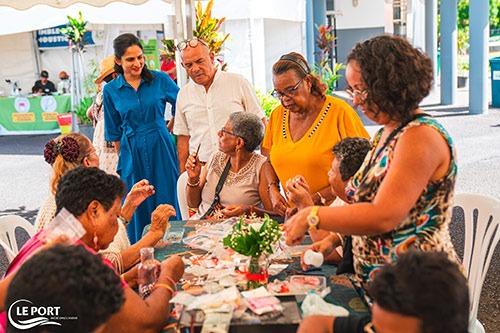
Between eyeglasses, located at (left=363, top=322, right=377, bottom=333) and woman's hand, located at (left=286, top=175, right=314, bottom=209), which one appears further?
woman's hand, located at (left=286, top=175, right=314, bottom=209)

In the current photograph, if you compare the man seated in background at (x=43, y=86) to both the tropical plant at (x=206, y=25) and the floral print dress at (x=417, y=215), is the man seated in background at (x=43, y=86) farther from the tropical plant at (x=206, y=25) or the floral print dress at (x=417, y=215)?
the floral print dress at (x=417, y=215)

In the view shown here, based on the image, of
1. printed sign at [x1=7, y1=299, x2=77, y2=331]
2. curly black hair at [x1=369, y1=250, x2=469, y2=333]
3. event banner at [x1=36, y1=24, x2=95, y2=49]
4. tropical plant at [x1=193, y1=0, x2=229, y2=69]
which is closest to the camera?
curly black hair at [x1=369, y1=250, x2=469, y2=333]

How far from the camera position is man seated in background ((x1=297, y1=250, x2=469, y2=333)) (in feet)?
4.65

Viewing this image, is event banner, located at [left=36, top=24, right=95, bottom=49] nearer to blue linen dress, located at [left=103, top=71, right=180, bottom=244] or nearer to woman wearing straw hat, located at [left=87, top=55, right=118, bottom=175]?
woman wearing straw hat, located at [left=87, top=55, right=118, bottom=175]

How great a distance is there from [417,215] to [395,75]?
0.46 meters

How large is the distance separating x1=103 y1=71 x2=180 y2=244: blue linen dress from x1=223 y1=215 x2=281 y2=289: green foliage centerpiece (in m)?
2.42

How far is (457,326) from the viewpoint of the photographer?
56.1 inches

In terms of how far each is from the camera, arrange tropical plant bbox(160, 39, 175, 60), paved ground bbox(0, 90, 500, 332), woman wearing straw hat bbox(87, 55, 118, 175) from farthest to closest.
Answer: tropical plant bbox(160, 39, 175, 60) < woman wearing straw hat bbox(87, 55, 118, 175) < paved ground bbox(0, 90, 500, 332)

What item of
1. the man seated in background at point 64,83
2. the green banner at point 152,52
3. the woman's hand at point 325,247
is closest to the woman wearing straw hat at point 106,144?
the woman's hand at point 325,247

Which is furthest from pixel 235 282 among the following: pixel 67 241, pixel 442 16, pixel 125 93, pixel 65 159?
pixel 442 16

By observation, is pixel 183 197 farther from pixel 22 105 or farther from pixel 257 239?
pixel 22 105

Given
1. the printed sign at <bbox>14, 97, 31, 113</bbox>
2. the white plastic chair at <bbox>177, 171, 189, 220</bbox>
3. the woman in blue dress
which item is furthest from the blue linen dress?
the printed sign at <bbox>14, 97, 31, 113</bbox>

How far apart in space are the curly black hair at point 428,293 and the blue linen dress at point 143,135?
3305mm

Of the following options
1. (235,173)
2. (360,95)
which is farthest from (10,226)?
(360,95)
